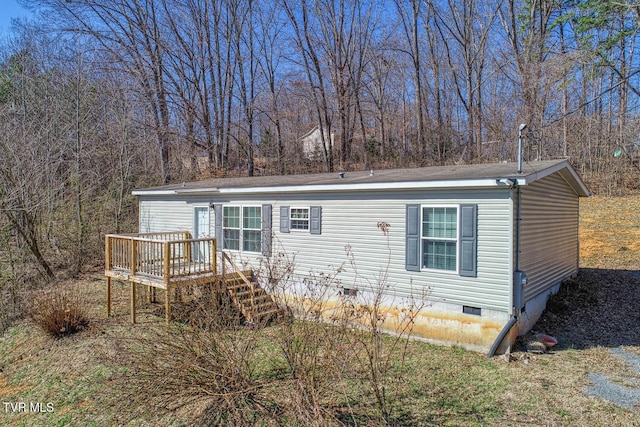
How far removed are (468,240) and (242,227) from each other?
5.48 metres

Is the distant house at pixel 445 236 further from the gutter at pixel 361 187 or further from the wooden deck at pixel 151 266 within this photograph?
the wooden deck at pixel 151 266

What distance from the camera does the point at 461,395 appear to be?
4906 mm

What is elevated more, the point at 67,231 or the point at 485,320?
the point at 67,231

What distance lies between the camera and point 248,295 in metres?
8.87

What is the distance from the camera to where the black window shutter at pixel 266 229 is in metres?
9.16

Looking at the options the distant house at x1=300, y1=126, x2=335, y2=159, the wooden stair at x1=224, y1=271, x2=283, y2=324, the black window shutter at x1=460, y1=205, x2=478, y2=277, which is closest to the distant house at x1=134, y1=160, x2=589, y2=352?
the black window shutter at x1=460, y1=205, x2=478, y2=277

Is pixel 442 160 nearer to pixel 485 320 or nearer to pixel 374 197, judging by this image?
pixel 374 197

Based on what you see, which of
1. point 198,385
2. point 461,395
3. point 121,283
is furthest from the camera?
point 121,283

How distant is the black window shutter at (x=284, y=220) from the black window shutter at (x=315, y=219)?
64cm

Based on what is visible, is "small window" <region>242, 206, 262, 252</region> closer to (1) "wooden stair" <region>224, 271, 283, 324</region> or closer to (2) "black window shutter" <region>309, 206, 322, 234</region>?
(1) "wooden stair" <region>224, 271, 283, 324</region>

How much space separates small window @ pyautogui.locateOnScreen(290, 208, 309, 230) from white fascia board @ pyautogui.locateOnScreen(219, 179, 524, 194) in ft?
1.57

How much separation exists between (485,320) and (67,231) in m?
13.0

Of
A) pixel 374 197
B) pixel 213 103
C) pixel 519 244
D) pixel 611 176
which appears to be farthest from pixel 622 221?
pixel 213 103

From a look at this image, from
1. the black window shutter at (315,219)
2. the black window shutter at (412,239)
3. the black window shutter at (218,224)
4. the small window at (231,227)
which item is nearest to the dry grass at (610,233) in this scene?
the black window shutter at (412,239)
